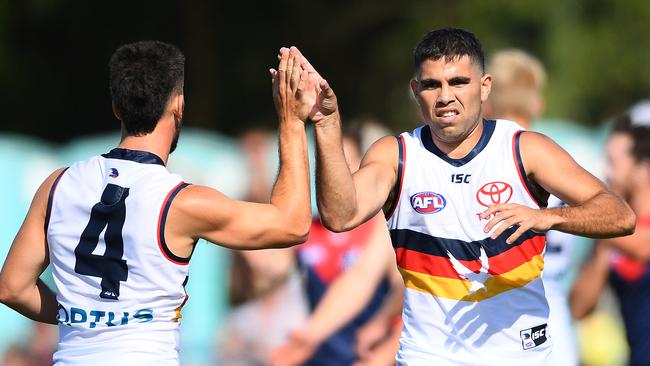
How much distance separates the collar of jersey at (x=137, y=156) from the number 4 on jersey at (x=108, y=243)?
0.51 feet

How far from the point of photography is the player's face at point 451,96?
5.67 m

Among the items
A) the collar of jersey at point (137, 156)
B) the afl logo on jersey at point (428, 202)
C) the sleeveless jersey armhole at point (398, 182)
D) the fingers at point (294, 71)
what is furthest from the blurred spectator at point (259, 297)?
the collar of jersey at point (137, 156)

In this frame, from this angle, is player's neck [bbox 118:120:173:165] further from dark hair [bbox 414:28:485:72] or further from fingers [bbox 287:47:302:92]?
dark hair [bbox 414:28:485:72]

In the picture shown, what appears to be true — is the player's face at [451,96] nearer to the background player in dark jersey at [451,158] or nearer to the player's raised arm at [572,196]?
the background player in dark jersey at [451,158]

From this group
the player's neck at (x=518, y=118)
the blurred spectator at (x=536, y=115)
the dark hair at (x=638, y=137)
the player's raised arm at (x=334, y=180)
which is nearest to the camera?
the player's raised arm at (x=334, y=180)

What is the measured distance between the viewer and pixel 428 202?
5691mm

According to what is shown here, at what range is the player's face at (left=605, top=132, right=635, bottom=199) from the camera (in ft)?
27.0

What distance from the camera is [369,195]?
5555 mm

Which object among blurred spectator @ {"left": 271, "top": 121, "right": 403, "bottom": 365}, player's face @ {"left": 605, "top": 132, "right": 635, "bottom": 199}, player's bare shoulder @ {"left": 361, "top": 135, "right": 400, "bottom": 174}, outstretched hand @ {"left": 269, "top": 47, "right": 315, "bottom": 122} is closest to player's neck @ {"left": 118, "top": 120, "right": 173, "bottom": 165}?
outstretched hand @ {"left": 269, "top": 47, "right": 315, "bottom": 122}

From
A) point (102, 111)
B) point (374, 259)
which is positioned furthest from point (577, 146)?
point (102, 111)

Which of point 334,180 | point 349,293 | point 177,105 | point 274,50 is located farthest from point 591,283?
point 274,50

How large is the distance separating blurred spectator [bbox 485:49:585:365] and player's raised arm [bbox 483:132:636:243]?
2.00m

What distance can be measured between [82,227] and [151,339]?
1.88 ft

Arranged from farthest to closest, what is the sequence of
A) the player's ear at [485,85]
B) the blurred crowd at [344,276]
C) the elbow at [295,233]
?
the blurred crowd at [344,276] < the player's ear at [485,85] < the elbow at [295,233]
